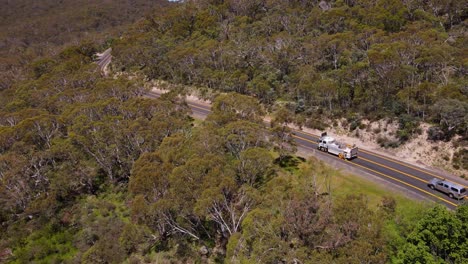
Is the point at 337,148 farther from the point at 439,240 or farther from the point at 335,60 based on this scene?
the point at 335,60

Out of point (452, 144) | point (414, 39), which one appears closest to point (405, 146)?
point (452, 144)

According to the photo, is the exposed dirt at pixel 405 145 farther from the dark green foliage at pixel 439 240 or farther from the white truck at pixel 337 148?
the dark green foliage at pixel 439 240

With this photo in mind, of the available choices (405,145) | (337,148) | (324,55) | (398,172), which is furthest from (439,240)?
(324,55)

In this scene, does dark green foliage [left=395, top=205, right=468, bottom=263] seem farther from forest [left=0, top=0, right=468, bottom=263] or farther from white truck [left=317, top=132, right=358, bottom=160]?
white truck [left=317, top=132, right=358, bottom=160]

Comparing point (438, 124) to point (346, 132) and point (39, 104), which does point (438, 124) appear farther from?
point (39, 104)

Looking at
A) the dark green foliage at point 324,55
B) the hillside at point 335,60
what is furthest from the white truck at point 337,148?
the dark green foliage at point 324,55

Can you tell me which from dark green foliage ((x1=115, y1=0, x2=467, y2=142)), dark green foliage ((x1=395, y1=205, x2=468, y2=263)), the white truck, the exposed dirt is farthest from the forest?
the white truck
